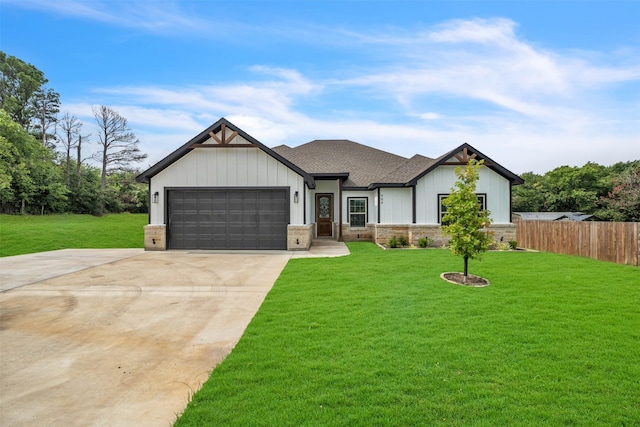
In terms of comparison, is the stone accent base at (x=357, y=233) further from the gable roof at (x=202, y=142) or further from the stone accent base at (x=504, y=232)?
the stone accent base at (x=504, y=232)

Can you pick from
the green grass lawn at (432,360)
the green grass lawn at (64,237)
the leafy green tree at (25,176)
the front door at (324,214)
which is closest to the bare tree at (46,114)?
the leafy green tree at (25,176)

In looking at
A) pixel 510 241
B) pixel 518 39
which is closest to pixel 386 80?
pixel 518 39

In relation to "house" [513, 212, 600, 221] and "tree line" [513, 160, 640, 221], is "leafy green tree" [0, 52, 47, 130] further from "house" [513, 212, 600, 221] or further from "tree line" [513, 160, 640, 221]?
"tree line" [513, 160, 640, 221]

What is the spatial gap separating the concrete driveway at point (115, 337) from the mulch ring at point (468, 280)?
13.6ft

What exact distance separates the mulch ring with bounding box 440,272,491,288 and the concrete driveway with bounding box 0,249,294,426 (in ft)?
13.6

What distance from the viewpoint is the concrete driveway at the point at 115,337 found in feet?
9.78

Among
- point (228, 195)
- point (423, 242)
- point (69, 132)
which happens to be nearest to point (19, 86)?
point (69, 132)

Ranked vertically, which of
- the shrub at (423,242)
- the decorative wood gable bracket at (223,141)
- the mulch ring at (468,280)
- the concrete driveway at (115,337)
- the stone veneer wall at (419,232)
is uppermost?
the decorative wood gable bracket at (223,141)

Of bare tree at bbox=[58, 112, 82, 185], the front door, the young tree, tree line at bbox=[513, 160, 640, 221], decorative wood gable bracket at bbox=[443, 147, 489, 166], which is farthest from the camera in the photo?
Result: tree line at bbox=[513, 160, 640, 221]

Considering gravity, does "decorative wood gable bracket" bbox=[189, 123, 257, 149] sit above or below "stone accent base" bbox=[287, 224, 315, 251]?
above

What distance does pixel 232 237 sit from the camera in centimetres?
1402

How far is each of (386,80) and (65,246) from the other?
1851 cm

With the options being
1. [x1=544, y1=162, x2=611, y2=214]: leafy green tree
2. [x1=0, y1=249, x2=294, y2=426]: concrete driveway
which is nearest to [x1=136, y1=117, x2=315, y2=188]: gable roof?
[x1=0, y1=249, x2=294, y2=426]: concrete driveway

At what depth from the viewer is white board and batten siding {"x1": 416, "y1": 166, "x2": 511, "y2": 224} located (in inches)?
611
